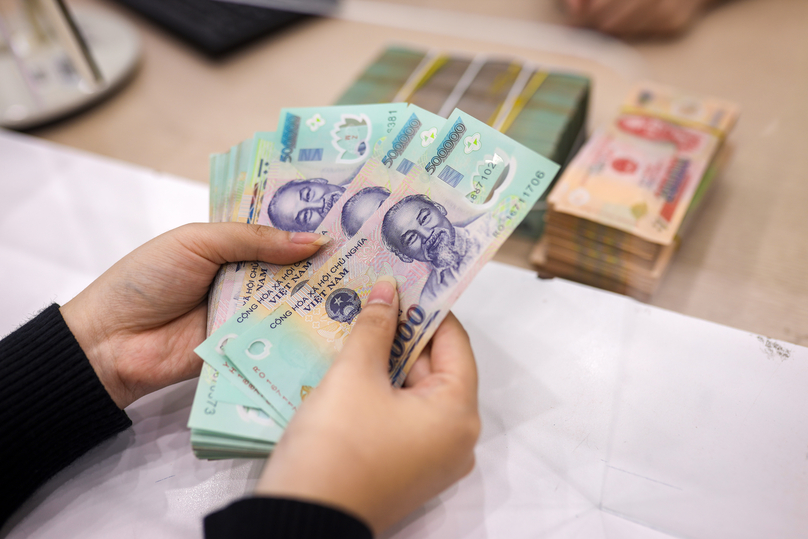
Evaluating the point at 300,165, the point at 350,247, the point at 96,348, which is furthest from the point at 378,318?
the point at 96,348

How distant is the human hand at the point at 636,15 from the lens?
1325 millimetres

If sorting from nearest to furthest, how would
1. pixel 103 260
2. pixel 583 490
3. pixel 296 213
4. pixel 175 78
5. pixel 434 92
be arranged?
1. pixel 583 490
2. pixel 296 213
3. pixel 103 260
4. pixel 434 92
5. pixel 175 78

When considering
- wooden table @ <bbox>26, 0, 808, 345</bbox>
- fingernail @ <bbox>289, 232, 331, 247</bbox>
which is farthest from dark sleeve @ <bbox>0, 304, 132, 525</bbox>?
wooden table @ <bbox>26, 0, 808, 345</bbox>

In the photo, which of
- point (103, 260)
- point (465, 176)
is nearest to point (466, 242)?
point (465, 176)

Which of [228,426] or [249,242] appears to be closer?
[228,426]

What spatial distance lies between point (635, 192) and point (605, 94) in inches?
20.9

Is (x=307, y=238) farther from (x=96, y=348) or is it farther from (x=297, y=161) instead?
(x=96, y=348)

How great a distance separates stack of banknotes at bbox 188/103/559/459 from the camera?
610mm

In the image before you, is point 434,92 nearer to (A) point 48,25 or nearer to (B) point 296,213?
(B) point 296,213

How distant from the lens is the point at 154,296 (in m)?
0.70

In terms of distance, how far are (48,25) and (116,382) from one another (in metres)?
1.21

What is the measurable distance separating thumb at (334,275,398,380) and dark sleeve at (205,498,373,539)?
14cm

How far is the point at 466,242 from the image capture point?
2.07 feet

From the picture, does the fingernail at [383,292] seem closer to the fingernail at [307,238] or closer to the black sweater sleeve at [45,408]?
the fingernail at [307,238]
